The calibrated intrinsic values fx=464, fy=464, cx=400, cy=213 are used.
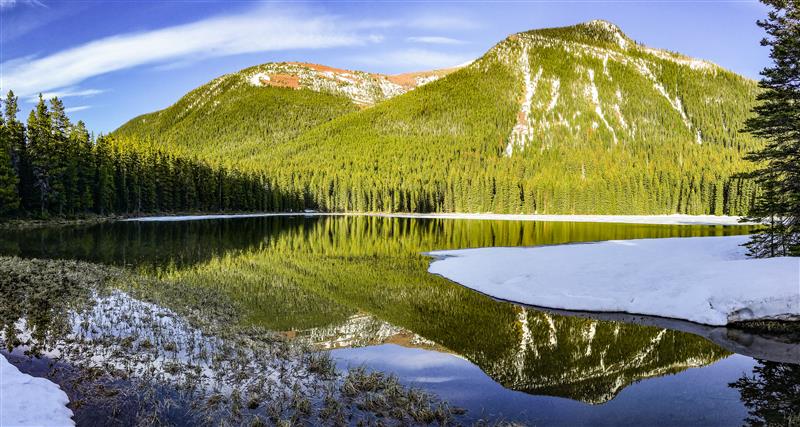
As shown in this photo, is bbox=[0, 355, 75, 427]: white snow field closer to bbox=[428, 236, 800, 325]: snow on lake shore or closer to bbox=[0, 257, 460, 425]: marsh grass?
bbox=[0, 257, 460, 425]: marsh grass

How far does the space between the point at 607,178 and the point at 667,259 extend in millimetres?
115486

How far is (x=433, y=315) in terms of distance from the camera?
18656mm

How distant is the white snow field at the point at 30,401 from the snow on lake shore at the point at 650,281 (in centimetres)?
1733

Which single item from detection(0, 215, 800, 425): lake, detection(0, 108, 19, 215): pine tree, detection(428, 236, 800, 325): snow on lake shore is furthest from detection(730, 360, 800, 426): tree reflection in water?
detection(0, 108, 19, 215): pine tree

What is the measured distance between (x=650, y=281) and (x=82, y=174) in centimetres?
7890

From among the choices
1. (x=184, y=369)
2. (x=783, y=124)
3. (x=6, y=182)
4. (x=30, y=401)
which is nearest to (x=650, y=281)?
(x=783, y=124)

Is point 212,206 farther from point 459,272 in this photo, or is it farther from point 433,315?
point 433,315

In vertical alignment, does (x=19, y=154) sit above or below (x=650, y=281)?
above

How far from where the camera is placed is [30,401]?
8.62 metres

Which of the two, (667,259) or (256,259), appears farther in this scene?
(256,259)

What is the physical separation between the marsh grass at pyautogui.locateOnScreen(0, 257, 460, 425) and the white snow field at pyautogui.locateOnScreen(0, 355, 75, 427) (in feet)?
1.19

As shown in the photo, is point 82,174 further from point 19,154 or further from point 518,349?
point 518,349

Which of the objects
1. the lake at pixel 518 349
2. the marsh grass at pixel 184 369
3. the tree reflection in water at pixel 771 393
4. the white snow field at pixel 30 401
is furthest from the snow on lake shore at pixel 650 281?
the white snow field at pixel 30 401

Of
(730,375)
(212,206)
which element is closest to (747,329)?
(730,375)
